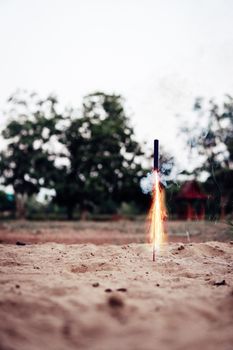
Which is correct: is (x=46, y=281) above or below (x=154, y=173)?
below

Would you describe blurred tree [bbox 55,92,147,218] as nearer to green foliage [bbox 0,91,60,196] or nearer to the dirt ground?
green foliage [bbox 0,91,60,196]

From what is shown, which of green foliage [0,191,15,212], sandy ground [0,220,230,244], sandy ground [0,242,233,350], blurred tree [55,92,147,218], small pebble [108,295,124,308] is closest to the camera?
sandy ground [0,242,233,350]

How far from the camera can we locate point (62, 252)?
7.52m

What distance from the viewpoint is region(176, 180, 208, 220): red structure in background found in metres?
32.5

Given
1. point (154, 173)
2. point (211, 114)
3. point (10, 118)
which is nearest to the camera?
point (154, 173)

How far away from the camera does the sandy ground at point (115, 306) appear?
9.70ft

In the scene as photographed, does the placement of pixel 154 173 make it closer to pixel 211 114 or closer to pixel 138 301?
pixel 138 301

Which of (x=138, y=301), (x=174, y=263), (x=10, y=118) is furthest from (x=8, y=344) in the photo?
(x=10, y=118)

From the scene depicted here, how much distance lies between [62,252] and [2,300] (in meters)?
3.86

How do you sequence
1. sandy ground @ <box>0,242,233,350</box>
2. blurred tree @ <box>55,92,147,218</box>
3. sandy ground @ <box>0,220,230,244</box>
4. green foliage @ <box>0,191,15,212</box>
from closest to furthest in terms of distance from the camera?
sandy ground @ <box>0,242,233,350</box> < sandy ground @ <box>0,220,230,244</box> < blurred tree @ <box>55,92,147,218</box> < green foliage @ <box>0,191,15,212</box>

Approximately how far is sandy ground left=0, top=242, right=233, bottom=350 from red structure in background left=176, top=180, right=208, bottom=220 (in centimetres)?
2681

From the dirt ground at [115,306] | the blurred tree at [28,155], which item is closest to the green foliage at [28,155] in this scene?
the blurred tree at [28,155]

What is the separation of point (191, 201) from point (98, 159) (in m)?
9.45

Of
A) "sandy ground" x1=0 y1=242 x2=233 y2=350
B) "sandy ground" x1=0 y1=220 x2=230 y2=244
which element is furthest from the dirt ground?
"sandy ground" x1=0 y1=220 x2=230 y2=244
